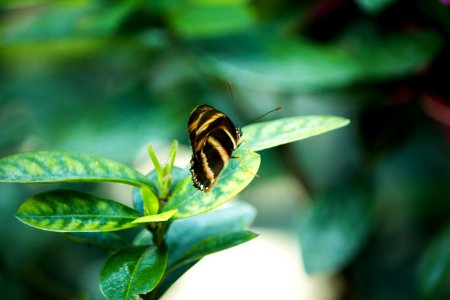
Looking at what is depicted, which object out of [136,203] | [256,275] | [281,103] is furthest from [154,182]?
[256,275]

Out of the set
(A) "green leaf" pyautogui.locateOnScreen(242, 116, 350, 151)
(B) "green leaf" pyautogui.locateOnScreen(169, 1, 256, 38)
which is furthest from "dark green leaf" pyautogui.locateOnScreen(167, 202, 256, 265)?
(B) "green leaf" pyautogui.locateOnScreen(169, 1, 256, 38)

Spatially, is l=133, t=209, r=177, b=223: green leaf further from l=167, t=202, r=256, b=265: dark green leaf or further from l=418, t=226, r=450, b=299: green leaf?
l=418, t=226, r=450, b=299: green leaf

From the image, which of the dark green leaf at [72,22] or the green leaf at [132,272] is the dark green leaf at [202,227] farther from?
the dark green leaf at [72,22]

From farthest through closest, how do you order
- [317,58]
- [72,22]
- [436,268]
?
→ 1. [72,22]
2. [317,58]
3. [436,268]

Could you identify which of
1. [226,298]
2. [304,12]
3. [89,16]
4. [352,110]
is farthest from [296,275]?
[89,16]

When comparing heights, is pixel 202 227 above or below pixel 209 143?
below

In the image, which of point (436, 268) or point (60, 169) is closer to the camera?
point (60, 169)

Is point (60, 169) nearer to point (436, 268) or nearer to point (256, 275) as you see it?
point (436, 268)
